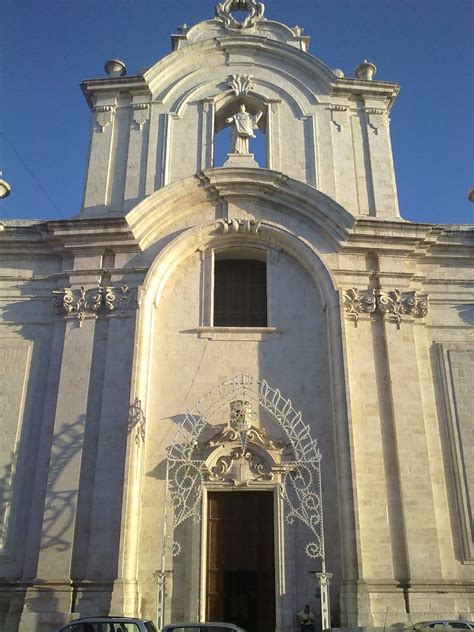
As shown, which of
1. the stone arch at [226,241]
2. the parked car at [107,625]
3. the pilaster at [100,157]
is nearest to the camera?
the parked car at [107,625]

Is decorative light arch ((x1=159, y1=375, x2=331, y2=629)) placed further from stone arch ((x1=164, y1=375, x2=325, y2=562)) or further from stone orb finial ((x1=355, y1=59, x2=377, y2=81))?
stone orb finial ((x1=355, y1=59, x2=377, y2=81))

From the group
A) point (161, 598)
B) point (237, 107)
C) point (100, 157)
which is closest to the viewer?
point (161, 598)

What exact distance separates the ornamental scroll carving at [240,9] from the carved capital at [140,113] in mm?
4154

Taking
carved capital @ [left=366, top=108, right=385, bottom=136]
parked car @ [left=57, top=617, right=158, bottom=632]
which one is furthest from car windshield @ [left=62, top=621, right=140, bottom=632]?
carved capital @ [left=366, top=108, right=385, bottom=136]

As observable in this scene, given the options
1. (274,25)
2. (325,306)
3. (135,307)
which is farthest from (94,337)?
(274,25)

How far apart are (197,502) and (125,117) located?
39.2 feet

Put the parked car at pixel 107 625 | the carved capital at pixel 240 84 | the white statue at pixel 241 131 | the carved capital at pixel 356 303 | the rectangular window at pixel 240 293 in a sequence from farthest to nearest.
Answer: the carved capital at pixel 240 84 < the white statue at pixel 241 131 < the rectangular window at pixel 240 293 < the carved capital at pixel 356 303 < the parked car at pixel 107 625

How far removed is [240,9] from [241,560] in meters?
17.5

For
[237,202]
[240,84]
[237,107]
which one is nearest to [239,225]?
[237,202]

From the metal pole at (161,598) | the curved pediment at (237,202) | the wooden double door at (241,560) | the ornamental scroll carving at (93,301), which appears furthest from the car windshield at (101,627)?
the curved pediment at (237,202)

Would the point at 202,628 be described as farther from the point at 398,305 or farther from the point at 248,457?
the point at 398,305

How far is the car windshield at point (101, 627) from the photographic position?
1079 cm

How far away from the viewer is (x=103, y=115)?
2017 cm

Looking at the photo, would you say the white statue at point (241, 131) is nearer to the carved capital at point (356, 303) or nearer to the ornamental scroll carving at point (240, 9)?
the ornamental scroll carving at point (240, 9)
